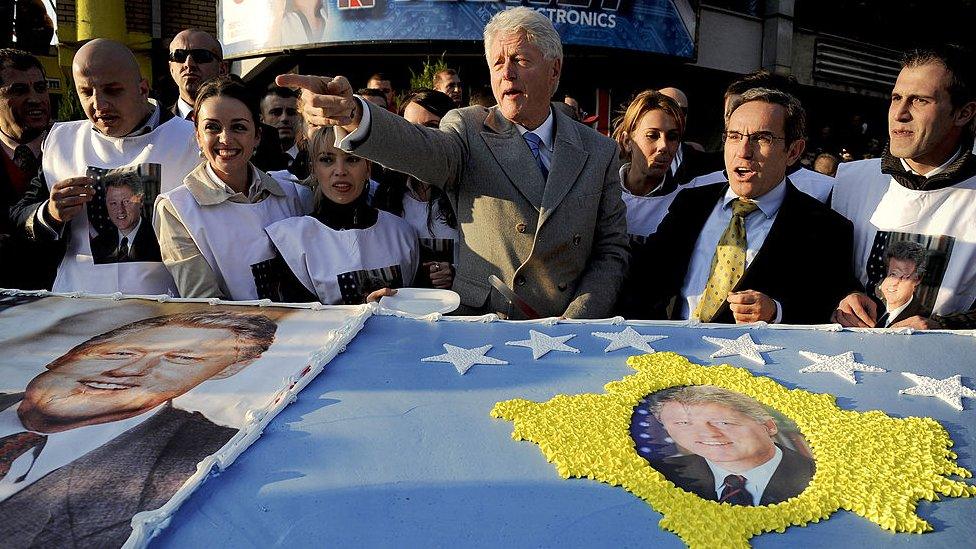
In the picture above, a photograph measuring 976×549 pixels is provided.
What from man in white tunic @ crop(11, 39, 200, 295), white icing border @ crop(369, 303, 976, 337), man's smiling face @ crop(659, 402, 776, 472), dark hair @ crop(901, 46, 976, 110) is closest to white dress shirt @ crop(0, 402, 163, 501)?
white icing border @ crop(369, 303, 976, 337)

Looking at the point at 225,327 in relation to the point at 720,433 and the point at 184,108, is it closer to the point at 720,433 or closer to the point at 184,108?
the point at 720,433

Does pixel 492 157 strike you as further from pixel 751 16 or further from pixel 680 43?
pixel 751 16

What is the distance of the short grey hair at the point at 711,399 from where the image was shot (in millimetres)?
1490

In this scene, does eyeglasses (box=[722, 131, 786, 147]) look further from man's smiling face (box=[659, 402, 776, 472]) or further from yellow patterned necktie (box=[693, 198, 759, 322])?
man's smiling face (box=[659, 402, 776, 472])

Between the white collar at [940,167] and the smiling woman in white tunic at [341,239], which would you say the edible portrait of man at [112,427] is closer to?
the smiling woman in white tunic at [341,239]

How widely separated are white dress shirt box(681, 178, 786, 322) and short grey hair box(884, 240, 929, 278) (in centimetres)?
44

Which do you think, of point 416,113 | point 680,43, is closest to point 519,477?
point 416,113

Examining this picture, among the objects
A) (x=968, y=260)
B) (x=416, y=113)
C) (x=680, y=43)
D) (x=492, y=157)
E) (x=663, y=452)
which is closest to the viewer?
(x=663, y=452)

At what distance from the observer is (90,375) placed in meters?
1.62

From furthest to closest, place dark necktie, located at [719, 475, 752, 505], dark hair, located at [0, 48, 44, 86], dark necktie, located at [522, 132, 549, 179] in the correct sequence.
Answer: dark hair, located at [0, 48, 44, 86] → dark necktie, located at [522, 132, 549, 179] → dark necktie, located at [719, 475, 752, 505]

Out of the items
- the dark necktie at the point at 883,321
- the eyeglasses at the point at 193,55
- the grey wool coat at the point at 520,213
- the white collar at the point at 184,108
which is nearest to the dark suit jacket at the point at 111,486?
the grey wool coat at the point at 520,213

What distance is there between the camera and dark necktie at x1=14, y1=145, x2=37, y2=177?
351cm

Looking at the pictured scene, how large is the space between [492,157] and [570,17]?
9766 mm

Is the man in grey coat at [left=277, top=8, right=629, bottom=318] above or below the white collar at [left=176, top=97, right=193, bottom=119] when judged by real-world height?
below
